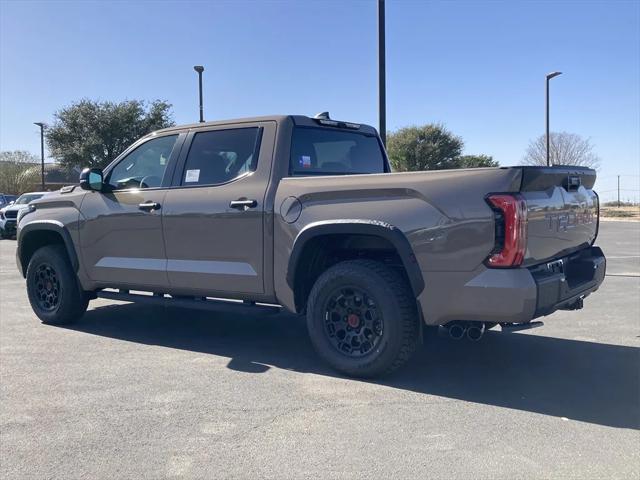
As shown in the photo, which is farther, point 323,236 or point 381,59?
point 381,59

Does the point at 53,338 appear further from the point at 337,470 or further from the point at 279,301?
the point at 337,470

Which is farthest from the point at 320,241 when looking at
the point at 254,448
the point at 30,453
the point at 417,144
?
the point at 417,144

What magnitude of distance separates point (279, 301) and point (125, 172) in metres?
2.31

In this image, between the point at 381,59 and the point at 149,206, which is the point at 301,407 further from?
the point at 381,59

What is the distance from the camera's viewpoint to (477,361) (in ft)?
17.3

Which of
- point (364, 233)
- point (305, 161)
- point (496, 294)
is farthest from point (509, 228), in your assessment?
point (305, 161)

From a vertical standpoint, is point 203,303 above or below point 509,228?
below

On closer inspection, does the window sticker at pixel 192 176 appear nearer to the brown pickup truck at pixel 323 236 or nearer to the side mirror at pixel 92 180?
the brown pickup truck at pixel 323 236

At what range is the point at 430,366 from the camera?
5.11 m

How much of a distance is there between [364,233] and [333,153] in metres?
1.60

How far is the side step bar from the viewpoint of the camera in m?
5.26

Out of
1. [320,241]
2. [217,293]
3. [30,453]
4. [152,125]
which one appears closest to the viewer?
[30,453]

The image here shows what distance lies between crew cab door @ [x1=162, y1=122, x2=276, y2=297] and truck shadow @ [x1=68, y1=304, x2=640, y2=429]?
2.45ft

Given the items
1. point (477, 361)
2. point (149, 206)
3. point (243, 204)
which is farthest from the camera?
point (149, 206)
